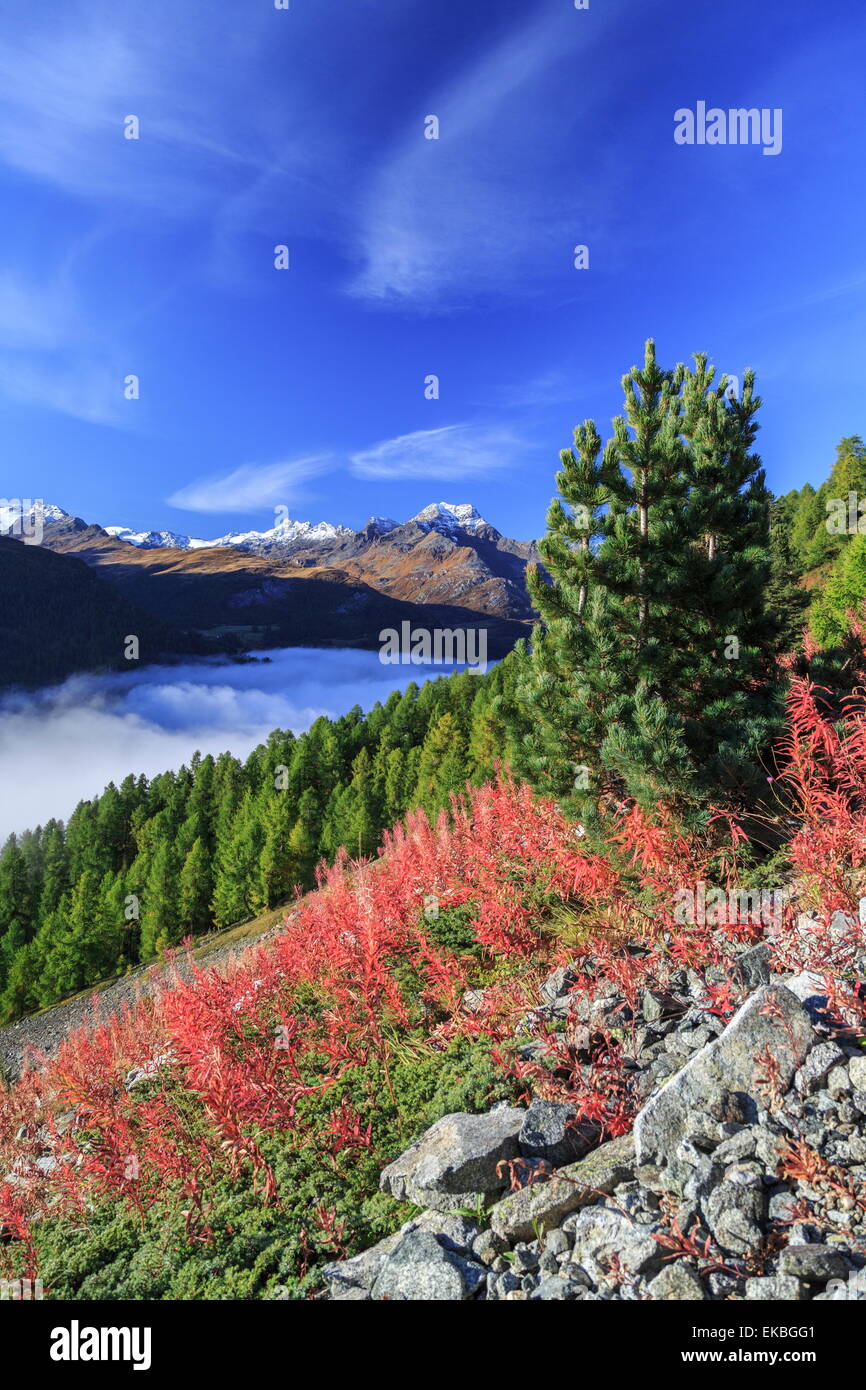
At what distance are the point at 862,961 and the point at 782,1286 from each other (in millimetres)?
2733

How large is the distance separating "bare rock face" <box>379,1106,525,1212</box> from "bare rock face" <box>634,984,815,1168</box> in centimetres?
120

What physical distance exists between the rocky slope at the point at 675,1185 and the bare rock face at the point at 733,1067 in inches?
0.4

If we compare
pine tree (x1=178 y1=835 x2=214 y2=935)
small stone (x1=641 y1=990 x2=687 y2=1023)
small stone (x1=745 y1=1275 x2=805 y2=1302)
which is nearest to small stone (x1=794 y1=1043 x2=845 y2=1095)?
small stone (x1=745 y1=1275 x2=805 y2=1302)

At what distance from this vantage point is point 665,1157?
4.76 meters

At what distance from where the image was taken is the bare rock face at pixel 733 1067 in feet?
15.8

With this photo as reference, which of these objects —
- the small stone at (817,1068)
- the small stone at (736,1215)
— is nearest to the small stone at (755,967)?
the small stone at (817,1068)

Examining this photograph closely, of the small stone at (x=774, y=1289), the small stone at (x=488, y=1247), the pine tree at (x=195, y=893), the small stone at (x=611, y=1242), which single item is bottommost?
the pine tree at (x=195, y=893)

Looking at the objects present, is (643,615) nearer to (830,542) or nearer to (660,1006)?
(660,1006)

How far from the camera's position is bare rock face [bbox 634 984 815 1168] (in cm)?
480

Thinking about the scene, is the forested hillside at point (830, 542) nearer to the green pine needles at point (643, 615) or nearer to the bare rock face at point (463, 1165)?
the green pine needles at point (643, 615)

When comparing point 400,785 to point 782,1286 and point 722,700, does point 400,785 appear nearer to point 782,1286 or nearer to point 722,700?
point 722,700

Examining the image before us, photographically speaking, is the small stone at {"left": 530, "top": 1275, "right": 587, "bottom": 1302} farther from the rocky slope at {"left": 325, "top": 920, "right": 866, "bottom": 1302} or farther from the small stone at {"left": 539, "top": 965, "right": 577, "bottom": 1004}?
the small stone at {"left": 539, "top": 965, "right": 577, "bottom": 1004}

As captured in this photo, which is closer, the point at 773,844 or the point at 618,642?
the point at 773,844
